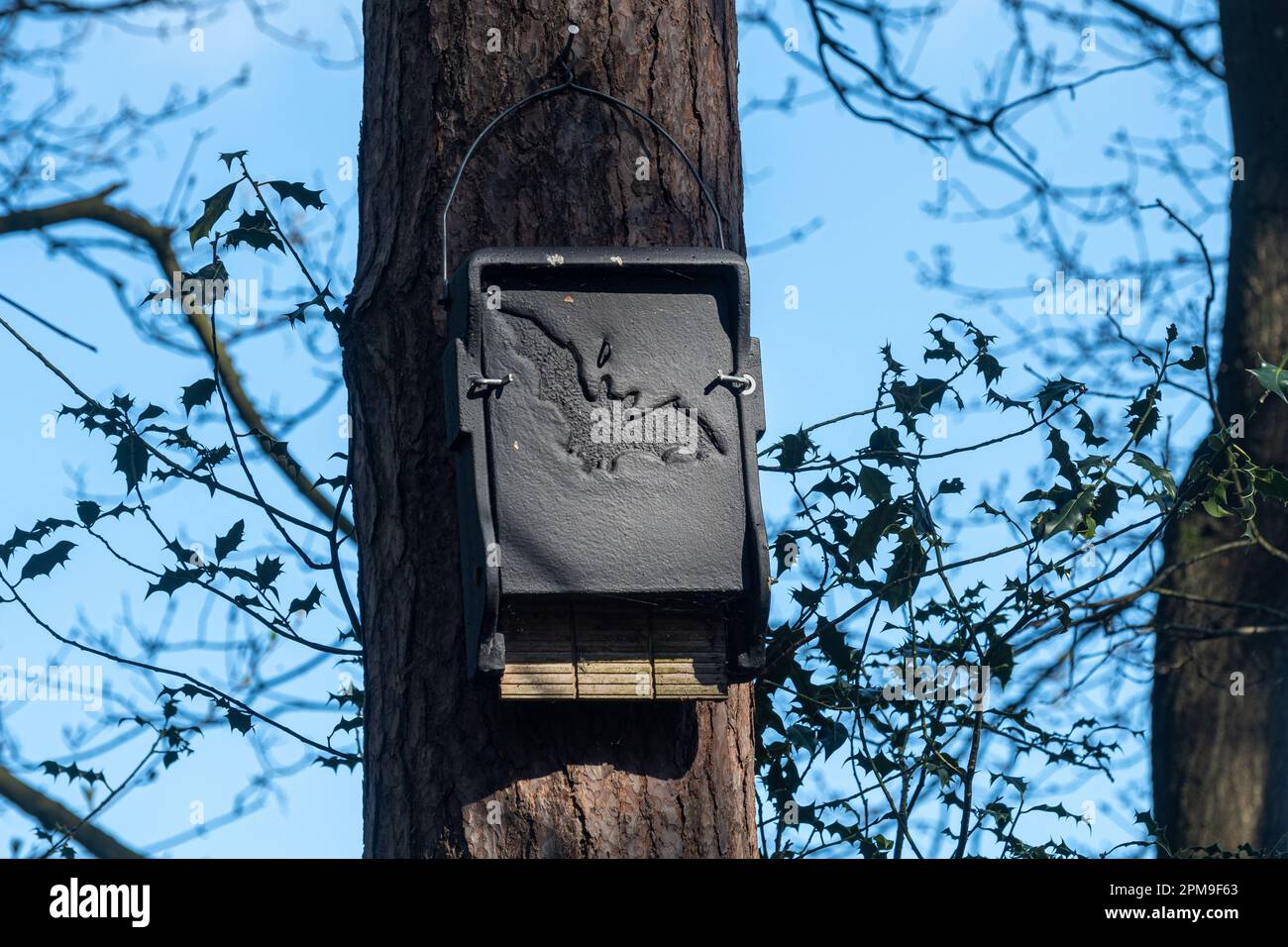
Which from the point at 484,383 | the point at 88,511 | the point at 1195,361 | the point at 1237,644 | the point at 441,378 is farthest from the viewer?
the point at 1237,644

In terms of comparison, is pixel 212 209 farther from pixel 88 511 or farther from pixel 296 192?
pixel 88 511

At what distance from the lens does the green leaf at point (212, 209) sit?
2713 mm

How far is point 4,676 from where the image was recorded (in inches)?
154

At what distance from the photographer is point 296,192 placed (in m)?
2.76

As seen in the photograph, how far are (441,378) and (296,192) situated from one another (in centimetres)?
78

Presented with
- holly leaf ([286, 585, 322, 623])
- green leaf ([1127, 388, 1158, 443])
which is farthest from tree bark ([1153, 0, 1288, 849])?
holly leaf ([286, 585, 322, 623])

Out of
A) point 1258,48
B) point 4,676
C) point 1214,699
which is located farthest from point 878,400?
point 1258,48

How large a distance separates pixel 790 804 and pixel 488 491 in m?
1.17

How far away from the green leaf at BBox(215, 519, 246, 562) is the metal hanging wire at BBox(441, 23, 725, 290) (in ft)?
3.34

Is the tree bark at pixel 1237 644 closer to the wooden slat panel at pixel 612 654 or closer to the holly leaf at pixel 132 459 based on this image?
the wooden slat panel at pixel 612 654

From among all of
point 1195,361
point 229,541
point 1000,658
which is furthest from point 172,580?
point 1195,361

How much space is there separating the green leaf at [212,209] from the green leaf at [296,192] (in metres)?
0.08

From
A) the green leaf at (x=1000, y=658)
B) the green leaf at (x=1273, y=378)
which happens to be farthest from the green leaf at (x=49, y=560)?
the green leaf at (x=1273, y=378)
